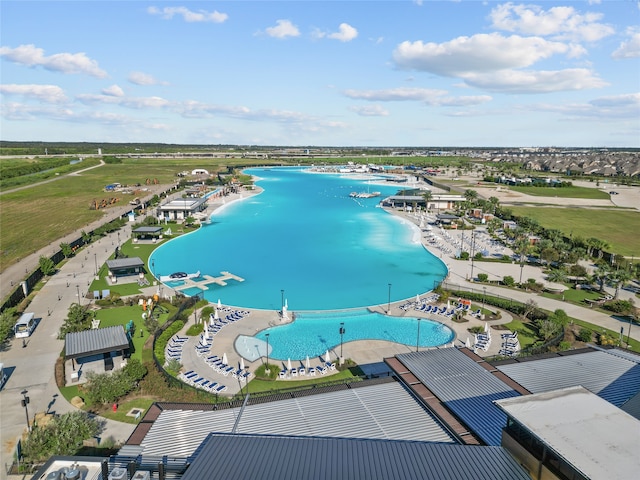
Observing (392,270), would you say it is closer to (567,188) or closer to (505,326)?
(505,326)

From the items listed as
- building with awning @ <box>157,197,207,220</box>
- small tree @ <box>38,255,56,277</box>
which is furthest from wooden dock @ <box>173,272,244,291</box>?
building with awning @ <box>157,197,207,220</box>

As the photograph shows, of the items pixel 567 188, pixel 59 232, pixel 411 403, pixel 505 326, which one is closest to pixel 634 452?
pixel 411 403

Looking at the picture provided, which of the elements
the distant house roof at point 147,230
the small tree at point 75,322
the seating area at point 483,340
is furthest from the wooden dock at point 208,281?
the seating area at point 483,340

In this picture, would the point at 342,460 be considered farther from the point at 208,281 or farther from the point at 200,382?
the point at 208,281

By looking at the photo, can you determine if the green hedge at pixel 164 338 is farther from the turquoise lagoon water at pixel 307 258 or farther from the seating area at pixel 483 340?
the seating area at pixel 483 340

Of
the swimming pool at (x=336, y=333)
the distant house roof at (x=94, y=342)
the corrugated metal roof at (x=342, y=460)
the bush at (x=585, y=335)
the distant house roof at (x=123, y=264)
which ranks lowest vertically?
the swimming pool at (x=336, y=333)

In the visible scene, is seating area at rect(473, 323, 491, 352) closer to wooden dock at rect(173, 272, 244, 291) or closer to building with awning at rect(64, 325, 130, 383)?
building with awning at rect(64, 325, 130, 383)
